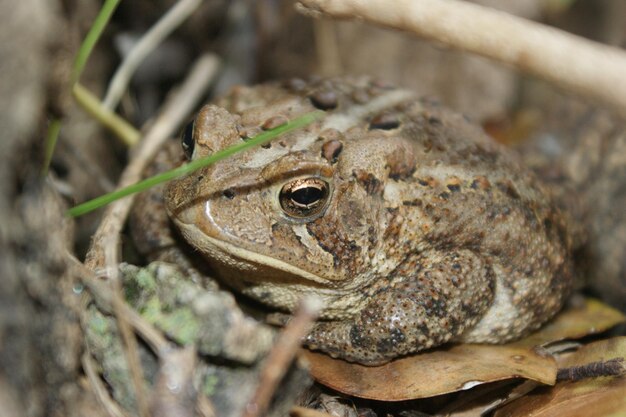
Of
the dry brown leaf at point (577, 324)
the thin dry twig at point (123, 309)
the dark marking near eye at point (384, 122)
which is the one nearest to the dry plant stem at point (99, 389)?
the thin dry twig at point (123, 309)

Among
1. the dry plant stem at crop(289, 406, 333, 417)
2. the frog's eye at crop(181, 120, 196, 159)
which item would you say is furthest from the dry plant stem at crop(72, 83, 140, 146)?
the dry plant stem at crop(289, 406, 333, 417)

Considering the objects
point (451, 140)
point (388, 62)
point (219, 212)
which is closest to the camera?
point (219, 212)

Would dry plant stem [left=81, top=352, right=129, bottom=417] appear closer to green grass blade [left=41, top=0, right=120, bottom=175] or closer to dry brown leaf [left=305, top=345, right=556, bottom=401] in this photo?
green grass blade [left=41, top=0, right=120, bottom=175]

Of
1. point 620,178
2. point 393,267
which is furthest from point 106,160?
point 620,178

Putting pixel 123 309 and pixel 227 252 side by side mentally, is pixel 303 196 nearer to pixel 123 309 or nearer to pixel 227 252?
pixel 227 252

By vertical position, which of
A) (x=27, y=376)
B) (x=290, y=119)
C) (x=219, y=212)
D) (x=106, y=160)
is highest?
(x=290, y=119)

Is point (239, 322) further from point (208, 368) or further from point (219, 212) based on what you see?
point (219, 212)

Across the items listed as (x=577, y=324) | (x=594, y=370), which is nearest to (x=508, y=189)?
(x=577, y=324)
